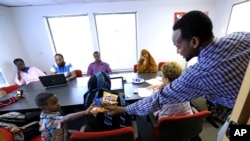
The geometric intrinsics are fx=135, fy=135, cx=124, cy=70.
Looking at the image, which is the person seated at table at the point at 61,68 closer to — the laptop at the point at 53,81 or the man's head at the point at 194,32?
the laptop at the point at 53,81

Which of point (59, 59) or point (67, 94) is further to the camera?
point (59, 59)

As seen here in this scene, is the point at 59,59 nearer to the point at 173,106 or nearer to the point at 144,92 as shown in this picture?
the point at 144,92

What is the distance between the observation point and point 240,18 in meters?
2.81

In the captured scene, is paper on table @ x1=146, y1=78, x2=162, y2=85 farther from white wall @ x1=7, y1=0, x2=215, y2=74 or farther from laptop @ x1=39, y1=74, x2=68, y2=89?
white wall @ x1=7, y1=0, x2=215, y2=74

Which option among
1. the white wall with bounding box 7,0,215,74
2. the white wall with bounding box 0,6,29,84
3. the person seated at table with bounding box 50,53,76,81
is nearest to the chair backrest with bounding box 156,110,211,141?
the person seated at table with bounding box 50,53,76,81

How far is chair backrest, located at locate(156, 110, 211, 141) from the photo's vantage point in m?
1.16

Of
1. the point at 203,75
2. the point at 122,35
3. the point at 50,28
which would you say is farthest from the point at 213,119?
the point at 50,28

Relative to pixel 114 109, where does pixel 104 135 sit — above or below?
below

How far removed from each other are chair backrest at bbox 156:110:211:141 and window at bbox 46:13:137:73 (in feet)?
9.68

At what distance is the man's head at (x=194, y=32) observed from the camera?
2.00ft

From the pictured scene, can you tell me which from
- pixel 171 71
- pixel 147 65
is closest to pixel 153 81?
pixel 147 65

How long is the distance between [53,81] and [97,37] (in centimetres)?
198

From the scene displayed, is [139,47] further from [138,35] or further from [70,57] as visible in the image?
[70,57]

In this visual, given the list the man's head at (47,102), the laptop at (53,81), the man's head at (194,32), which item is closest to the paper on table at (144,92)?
the man's head at (47,102)
